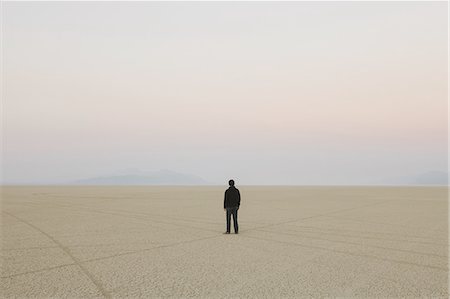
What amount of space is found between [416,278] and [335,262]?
189cm

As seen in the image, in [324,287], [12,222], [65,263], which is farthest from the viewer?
[12,222]

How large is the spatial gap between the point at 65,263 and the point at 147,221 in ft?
27.8

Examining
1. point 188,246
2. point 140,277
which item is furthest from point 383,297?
point 188,246

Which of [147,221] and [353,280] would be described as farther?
[147,221]

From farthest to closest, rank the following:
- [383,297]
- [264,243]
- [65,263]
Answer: [264,243] < [65,263] < [383,297]

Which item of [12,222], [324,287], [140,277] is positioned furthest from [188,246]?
[12,222]

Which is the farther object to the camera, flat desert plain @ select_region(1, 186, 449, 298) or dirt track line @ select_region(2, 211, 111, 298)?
flat desert plain @ select_region(1, 186, 449, 298)

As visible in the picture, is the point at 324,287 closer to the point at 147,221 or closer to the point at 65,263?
the point at 65,263

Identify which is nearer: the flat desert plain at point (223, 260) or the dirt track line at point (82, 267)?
the dirt track line at point (82, 267)

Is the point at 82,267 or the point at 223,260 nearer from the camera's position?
the point at 82,267

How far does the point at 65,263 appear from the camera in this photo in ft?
29.8

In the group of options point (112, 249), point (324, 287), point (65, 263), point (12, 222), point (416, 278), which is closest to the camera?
point (324, 287)

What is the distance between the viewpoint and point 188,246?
11281 millimetres

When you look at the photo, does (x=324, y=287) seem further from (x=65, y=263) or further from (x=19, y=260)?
(x=19, y=260)
